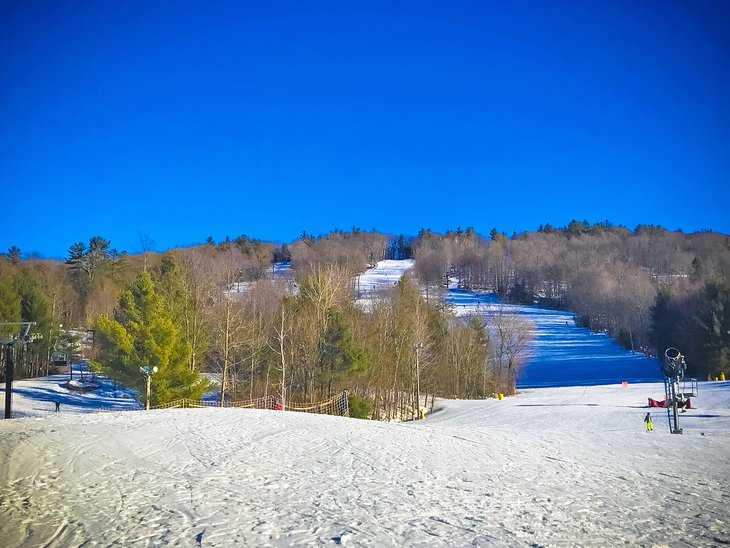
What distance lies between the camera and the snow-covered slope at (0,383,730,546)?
743 cm

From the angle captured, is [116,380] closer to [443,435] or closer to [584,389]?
[443,435]

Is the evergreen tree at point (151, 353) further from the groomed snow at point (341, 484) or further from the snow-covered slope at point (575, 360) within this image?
the snow-covered slope at point (575, 360)

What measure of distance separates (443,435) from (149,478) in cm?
1145

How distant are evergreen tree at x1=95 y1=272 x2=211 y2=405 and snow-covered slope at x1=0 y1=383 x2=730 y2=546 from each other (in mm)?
9766

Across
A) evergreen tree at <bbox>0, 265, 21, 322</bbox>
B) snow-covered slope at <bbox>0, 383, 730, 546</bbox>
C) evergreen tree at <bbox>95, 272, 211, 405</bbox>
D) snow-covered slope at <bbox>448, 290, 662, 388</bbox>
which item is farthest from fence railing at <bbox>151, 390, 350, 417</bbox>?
snow-covered slope at <bbox>448, 290, 662, 388</bbox>

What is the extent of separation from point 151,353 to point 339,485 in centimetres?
2228

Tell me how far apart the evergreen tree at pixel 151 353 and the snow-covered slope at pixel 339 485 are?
32.0ft

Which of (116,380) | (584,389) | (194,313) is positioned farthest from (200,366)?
(584,389)

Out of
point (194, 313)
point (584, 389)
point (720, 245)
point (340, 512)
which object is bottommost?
point (584, 389)

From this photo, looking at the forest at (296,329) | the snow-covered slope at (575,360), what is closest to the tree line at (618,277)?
the forest at (296,329)

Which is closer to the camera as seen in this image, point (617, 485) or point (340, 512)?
point (340, 512)

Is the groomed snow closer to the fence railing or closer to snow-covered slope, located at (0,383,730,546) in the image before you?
snow-covered slope, located at (0,383,730,546)

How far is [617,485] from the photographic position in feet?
36.4

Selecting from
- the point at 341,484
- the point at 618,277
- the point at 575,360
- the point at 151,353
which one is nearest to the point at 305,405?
the point at 151,353
